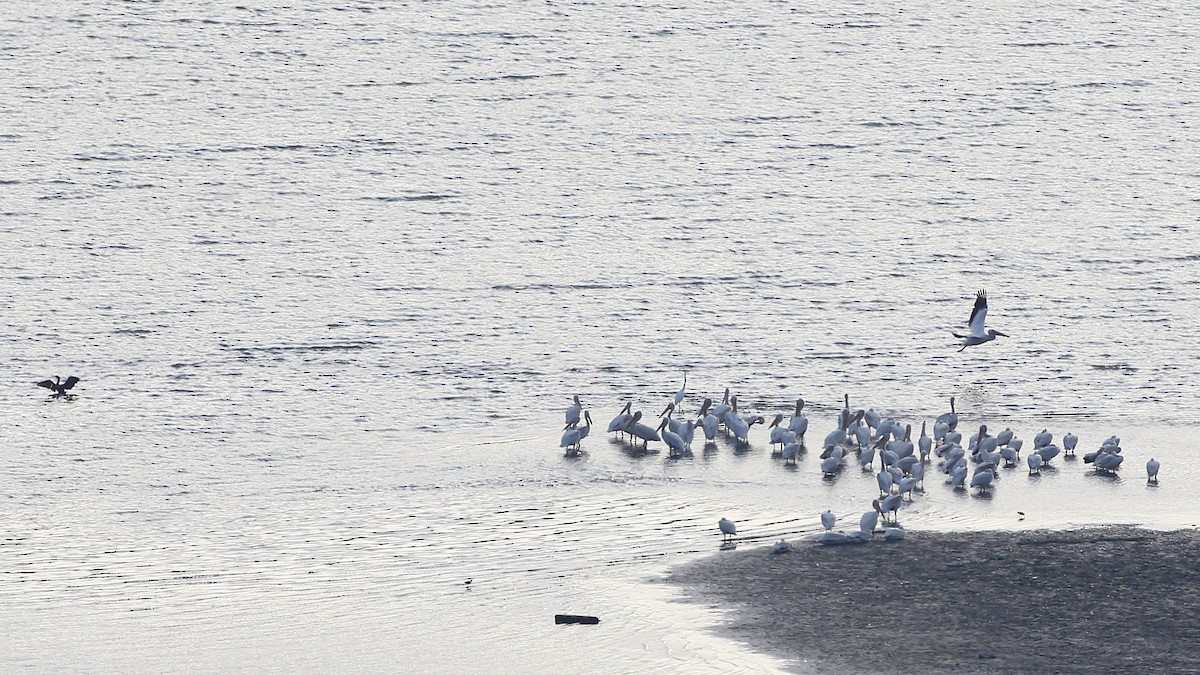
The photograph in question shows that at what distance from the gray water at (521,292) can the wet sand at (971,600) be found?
66cm

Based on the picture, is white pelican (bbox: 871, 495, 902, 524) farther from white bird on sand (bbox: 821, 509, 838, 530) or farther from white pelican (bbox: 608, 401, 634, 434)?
white pelican (bbox: 608, 401, 634, 434)

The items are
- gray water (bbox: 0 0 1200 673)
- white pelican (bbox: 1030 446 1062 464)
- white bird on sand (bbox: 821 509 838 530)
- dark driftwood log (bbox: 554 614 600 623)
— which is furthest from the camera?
white pelican (bbox: 1030 446 1062 464)

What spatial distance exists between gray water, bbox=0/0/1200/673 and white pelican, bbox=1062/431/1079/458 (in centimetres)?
79

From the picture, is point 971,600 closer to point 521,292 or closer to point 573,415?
point 573,415

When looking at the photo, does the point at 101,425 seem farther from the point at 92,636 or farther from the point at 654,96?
the point at 654,96

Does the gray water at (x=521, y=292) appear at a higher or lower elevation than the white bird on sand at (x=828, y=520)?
higher

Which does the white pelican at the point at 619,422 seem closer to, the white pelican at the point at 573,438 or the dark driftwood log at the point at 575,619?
the white pelican at the point at 573,438

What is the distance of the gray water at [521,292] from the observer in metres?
21.5

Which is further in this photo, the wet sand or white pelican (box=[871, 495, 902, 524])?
white pelican (box=[871, 495, 902, 524])

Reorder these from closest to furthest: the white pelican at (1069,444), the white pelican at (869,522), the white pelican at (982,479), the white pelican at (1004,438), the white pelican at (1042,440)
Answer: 1. the white pelican at (869,522)
2. the white pelican at (982,479)
3. the white pelican at (1004,438)
4. the white pelican at (1042,440)
5. the white pelican at (1069,444)

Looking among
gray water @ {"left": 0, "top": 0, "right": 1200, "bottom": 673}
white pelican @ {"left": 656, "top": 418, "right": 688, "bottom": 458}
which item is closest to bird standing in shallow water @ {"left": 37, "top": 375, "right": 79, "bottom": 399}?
gray water @ {"left": 0, "top": 0, "right": 1200, "bottom": 673}

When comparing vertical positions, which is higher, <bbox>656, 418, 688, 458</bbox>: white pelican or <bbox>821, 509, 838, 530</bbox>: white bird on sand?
<bbox>656, 418, 688, 458</bbox>: white pelican

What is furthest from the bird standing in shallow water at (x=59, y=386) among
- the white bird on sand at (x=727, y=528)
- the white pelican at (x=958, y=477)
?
the white pelican at (x=958, y=477)

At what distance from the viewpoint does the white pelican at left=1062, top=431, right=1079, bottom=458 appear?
1021 inches
